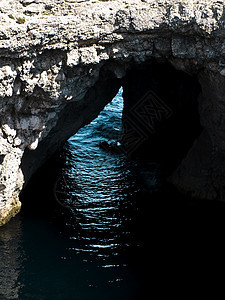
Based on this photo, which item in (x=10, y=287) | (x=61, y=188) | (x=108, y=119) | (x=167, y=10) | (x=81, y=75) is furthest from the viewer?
(x=108, y=119)

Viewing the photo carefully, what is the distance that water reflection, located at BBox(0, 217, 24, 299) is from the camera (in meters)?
18.6

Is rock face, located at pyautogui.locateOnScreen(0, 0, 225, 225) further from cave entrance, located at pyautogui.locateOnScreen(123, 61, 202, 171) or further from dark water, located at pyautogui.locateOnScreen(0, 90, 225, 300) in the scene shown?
cave entrance, located at pyautogui.locateOnScreen(123, 61, 202, 171)

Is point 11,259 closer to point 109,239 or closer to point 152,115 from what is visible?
point 109,239

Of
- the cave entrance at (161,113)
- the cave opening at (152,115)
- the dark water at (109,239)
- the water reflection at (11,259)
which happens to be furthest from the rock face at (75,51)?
the cave entrance at (161,113)

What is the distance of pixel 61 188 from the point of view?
89.1 feet

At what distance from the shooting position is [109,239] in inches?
880

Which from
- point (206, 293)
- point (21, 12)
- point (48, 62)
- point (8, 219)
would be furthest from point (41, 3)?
point (206, 293)

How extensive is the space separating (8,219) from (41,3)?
37.0ft

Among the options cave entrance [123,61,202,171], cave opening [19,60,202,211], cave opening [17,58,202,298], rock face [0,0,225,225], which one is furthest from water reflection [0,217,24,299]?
cave entrance [123,61,202,171]

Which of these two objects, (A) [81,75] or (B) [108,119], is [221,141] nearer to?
(A) [81,75]

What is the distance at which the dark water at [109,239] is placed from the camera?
19125mm

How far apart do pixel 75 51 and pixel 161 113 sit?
15.1m

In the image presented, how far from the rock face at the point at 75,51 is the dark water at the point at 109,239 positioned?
265 cm

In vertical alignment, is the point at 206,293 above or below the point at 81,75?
below
